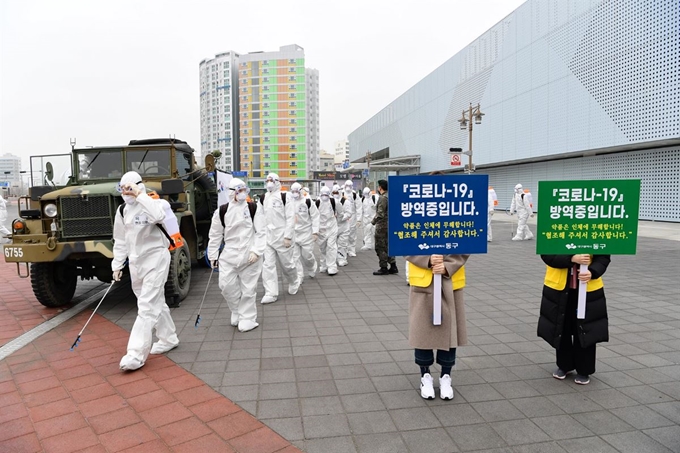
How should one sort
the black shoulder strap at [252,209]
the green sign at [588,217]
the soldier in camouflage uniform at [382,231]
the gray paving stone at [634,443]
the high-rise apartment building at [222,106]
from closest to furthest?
the gray paving stone at [634,443]
the green sign at [588,217]
the black shoulder strap at [252,209]
the soldier in camouflage uniform at [382,231]
the high-rise apartment building at [222,106]

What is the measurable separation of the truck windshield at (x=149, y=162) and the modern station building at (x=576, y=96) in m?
19.4

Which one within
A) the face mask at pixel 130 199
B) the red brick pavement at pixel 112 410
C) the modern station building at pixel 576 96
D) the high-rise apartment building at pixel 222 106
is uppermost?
the high-rise apartment building at pixel 222 106

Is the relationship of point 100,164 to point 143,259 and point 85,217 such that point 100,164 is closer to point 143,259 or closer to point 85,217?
point 85,217

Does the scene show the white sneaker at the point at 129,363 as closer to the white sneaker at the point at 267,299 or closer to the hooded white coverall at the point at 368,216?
the white sneaker at the point at 267,299

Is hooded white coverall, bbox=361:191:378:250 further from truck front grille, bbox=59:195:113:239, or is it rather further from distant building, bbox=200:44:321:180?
distant building, bbox=200:44:321:180

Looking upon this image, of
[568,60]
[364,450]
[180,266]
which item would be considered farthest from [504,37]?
[364,450]

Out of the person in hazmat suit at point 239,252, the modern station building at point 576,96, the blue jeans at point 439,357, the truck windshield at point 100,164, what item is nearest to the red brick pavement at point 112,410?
the person in hazmat suit at point 239,252

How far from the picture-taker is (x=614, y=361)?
4.51m

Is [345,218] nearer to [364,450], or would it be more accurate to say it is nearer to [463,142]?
[364,450]

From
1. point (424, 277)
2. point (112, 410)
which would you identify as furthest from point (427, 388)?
point (112, 410)

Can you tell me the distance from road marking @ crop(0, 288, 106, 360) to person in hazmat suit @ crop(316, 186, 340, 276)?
4450 millimetres

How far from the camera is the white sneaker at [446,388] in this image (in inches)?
145

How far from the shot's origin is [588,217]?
3801 mm

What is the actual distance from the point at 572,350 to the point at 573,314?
14.1 inches
